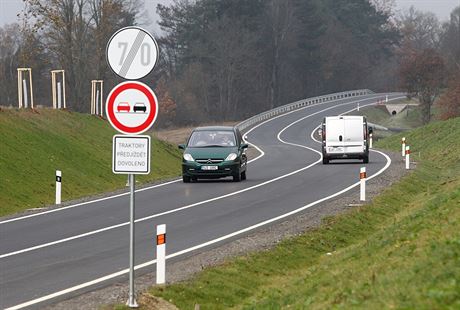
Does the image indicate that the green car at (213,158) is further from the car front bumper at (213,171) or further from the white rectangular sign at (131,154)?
the white rectangular sign at (131,154)

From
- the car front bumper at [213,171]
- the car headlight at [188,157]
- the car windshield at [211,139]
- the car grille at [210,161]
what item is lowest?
the car front bumper at [213,171]

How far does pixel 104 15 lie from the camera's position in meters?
68.8

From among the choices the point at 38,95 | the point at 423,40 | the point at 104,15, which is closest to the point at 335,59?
the point at 423,40

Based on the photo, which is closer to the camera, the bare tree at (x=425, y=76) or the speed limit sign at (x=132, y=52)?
the speed limit sign at (x=132, y=52)

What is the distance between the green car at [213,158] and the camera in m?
30.8

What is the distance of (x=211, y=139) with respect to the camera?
3203 centimetres

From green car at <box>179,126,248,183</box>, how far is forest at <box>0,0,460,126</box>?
2724 cm

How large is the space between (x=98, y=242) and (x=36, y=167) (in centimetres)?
1323

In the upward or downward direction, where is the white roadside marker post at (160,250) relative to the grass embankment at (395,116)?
upward

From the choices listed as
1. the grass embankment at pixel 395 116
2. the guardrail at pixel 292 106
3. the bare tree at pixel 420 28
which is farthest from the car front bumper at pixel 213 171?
the bare tree at pixel 420 28

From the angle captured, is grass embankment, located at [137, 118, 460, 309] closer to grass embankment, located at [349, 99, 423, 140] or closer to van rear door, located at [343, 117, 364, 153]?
van rear door, located at [343, 117, 364, 153]

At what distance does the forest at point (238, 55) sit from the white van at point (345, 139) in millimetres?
21577

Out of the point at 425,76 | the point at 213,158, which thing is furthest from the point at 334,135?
the point at 425,76

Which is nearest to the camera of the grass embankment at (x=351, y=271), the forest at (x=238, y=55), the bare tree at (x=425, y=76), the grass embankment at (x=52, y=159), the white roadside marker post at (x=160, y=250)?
the grass embankment at (x=351, y=271)
